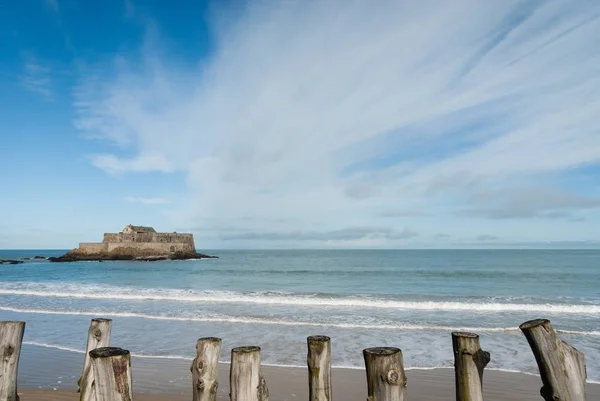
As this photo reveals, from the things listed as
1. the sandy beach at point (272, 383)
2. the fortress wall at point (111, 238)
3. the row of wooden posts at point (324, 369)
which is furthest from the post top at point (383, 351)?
the fortress wall at point (111, 238)

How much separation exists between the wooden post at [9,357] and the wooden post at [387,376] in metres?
3.85

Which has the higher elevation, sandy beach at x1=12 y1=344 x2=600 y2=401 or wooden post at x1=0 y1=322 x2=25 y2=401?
wooden post at x1=0 y1=322 x2=25 y2=401

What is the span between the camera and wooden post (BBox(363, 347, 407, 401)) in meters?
3.49

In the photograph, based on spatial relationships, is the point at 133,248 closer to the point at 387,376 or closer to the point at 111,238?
the point at 111,238

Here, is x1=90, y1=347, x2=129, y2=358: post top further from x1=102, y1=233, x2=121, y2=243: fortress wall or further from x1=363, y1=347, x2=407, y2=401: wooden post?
x1=102, y1=233, x2=121, y2=243: fortress wall

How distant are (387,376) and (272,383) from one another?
186 inches

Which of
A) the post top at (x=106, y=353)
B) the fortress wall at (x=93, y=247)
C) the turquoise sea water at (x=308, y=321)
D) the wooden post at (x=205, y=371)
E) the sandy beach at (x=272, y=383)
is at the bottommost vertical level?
the sandy beach at (x=272, y=383)

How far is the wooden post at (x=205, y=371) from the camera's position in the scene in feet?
14.5

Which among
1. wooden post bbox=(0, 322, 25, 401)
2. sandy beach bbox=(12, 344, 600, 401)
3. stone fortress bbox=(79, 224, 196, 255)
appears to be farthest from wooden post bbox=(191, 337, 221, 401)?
stone fortress bbox=(79, 224, 196, 255)

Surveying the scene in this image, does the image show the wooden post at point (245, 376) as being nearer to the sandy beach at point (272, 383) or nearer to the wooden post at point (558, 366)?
the wooden post at point (558, 366)

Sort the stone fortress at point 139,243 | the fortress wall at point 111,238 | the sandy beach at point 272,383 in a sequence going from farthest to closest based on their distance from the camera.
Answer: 1. the fortress wall at point 111,238
2. the stone fortress at point 139,243
3. the sandy beach at point 272,383

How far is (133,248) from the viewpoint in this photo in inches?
3137

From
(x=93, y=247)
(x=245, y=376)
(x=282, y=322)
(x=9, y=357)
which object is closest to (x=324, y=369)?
(x=245, y=376)

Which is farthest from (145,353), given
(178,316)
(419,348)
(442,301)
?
(442,301)
